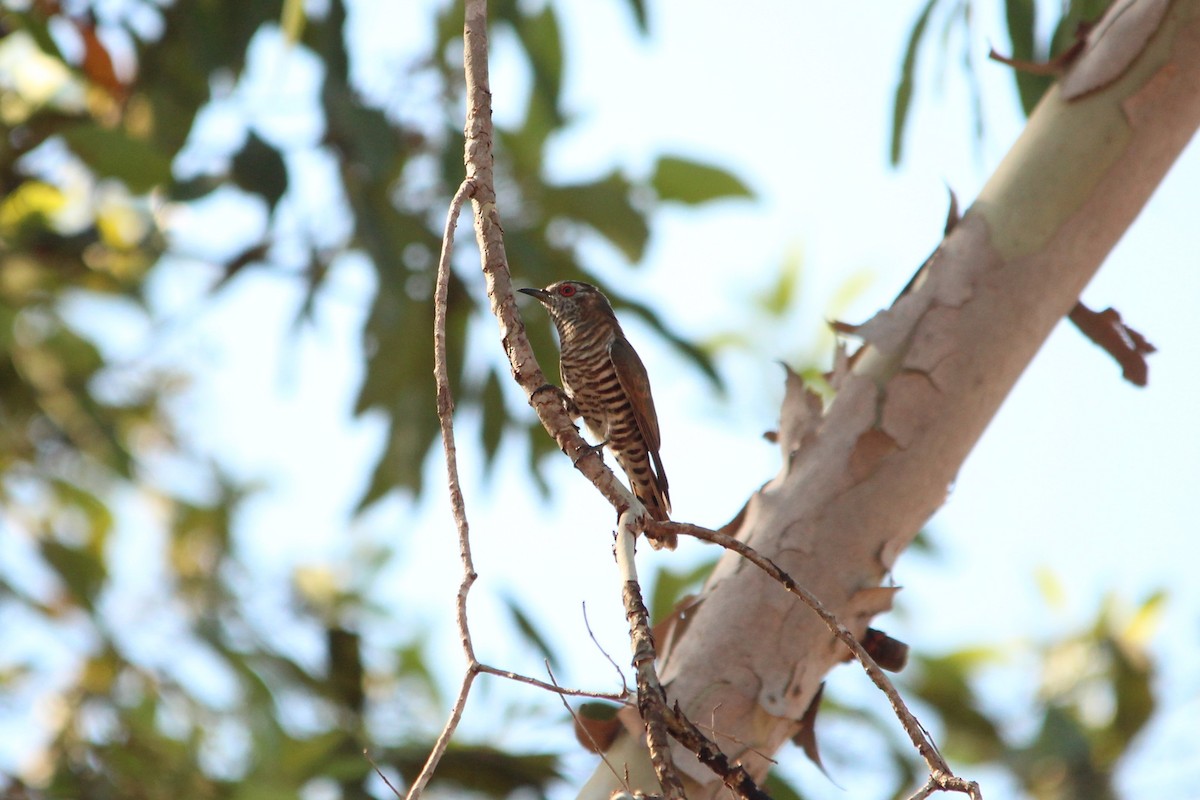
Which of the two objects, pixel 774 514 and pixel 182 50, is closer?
pixel 774 514

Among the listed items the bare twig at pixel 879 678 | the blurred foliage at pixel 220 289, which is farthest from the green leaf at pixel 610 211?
the bare twig at pixel 879 678

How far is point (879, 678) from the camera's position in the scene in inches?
66.0

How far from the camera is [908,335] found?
2.71 meters

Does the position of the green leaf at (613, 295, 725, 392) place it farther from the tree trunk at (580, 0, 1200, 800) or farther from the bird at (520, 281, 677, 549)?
the tree trunk at (580, 0, 1200, 800)

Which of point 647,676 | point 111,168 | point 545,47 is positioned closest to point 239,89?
point 111,168

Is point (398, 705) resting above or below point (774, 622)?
above

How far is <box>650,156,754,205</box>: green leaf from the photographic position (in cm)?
489

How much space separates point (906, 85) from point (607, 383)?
1457 millimetres

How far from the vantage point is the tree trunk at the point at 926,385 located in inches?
97.0

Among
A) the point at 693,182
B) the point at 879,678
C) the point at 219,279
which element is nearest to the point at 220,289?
the point at 219,279

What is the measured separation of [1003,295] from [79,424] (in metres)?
4.36

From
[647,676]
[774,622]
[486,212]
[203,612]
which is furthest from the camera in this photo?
[203,612]

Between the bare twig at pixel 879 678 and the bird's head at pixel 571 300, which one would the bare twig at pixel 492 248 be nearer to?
the bare twig at pixel 879 678

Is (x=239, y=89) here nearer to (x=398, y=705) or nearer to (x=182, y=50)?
(x=182, y=50)
